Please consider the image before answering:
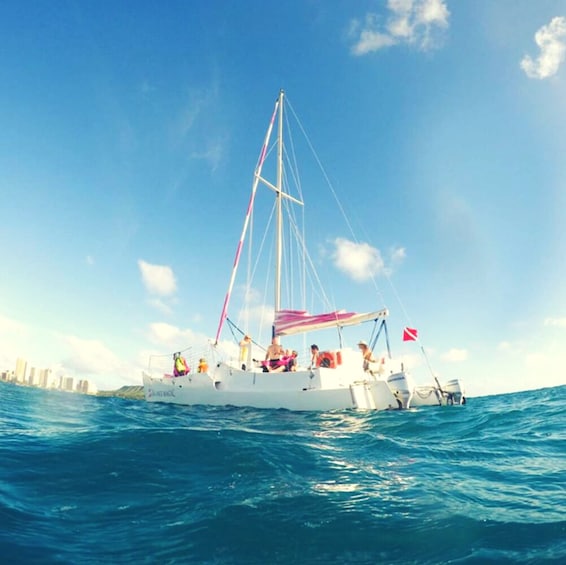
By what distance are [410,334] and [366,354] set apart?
2.23 meters

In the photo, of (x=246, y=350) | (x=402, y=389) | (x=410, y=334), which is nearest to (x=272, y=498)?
(x=402, y=389)

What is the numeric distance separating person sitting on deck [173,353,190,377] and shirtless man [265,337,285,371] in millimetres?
5481

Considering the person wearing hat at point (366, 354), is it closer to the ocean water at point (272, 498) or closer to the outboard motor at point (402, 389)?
the outboard motor at point (402, 389)

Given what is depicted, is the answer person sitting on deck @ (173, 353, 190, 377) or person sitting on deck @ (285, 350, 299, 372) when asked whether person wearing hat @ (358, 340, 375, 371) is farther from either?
person sitting on deck @ (173, 353, 190, 377)

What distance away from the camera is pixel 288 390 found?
17094 millimetres

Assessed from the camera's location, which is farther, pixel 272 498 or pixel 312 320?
pixel 312 320

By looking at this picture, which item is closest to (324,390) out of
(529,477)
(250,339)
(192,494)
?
(250,339)

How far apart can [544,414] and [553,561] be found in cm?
1253

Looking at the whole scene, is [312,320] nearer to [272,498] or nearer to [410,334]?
[410,334]

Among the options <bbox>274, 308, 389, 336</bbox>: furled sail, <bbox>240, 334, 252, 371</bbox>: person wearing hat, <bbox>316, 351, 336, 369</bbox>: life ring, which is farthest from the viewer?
<bbox>240, 334, 252, 371</bbox>: person wearing hat

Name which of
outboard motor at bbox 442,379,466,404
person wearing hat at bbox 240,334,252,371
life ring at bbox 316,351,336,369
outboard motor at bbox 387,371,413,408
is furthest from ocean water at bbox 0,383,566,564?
person wearing hat at bbox 240,334,252,371

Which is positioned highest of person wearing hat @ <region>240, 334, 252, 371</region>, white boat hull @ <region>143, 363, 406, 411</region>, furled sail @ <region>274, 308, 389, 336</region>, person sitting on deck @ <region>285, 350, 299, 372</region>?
furled sail @ <region>274, 308, 389, 336</region>

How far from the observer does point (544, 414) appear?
14039mm

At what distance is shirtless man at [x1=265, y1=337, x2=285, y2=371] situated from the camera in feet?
64.5
